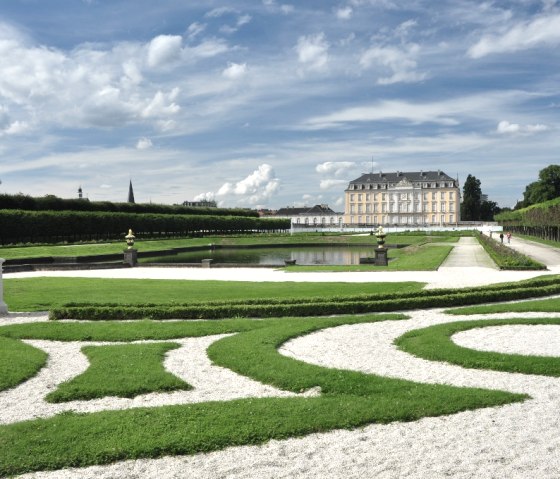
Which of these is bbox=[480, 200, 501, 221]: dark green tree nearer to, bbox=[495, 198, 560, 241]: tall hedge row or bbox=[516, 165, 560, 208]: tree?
bbox=[516, 165, 560, 208]: tree

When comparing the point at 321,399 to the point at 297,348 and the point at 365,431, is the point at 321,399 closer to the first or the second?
the point at 365,431

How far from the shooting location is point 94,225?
170 feet

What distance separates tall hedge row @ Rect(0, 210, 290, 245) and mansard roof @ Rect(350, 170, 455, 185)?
162 feet

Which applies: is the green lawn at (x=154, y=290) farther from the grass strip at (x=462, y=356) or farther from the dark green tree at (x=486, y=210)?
the dark green tree at (x=486, y=210)

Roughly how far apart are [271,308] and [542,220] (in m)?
46.4

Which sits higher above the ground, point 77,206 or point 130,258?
point 77,206

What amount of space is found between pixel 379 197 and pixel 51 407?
383 ft

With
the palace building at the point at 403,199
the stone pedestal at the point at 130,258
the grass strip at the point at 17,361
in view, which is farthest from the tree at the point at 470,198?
the grass strip at the point at 17,361

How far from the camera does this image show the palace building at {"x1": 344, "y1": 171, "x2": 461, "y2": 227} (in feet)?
377

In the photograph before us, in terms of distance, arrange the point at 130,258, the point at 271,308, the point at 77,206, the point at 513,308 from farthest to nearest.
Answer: the point at 77,206, the point at 130,258, the point at 513,308, the point at 271,308

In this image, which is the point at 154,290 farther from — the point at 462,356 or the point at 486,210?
the point at 486,210

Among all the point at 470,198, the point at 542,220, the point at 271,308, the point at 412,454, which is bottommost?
the point at 412,454

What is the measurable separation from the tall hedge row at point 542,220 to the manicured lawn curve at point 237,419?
142 ft

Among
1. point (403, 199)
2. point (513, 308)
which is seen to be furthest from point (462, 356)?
point (403, 199)
